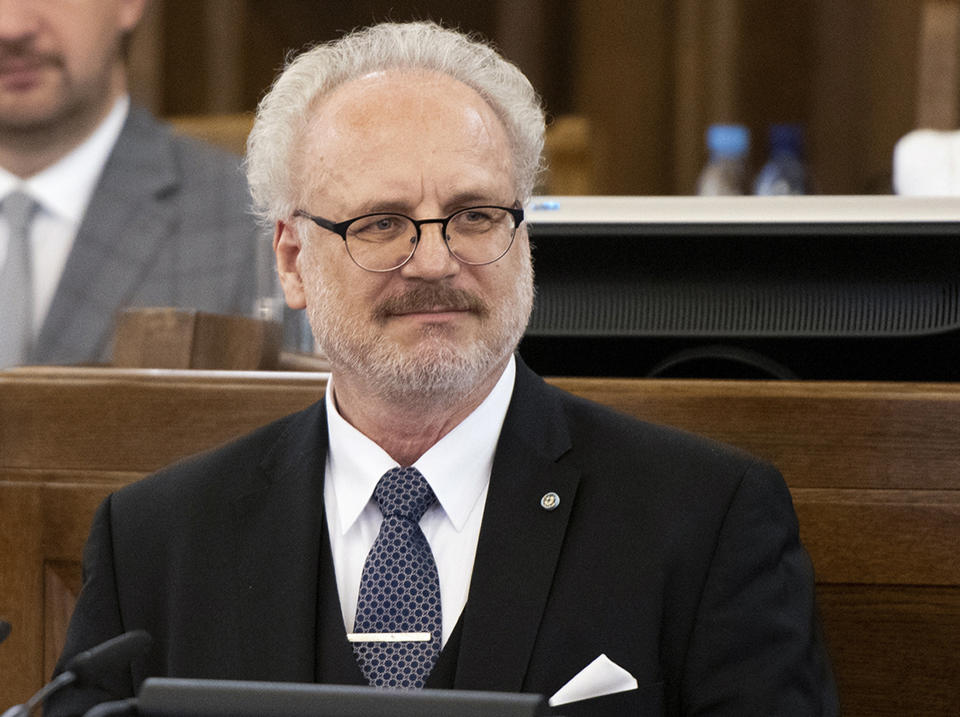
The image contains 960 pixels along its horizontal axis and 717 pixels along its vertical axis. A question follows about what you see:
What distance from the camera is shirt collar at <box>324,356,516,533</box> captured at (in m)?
1.16

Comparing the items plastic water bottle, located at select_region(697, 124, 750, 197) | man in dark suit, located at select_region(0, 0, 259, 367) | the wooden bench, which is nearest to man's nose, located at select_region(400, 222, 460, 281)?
the wooden bench

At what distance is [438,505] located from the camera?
116 cm

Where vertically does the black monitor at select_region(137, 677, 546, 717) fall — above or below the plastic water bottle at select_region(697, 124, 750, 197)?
below

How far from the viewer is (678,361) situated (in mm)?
1419

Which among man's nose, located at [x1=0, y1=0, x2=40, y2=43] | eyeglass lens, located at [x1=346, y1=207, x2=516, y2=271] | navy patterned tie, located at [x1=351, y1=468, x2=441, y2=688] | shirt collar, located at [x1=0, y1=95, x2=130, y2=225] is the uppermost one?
man's nose, located at [x1=0, y1=0, x2=40, y2=43]

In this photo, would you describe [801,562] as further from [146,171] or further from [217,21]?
[217,21]

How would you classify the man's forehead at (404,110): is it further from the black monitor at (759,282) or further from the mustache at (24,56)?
the mustache at (24,56)

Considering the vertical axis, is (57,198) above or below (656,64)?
below

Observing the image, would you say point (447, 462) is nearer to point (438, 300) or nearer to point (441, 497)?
point (441, 497)

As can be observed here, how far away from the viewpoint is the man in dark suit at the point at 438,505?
1.06 meters

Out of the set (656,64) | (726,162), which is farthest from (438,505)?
(656,64)

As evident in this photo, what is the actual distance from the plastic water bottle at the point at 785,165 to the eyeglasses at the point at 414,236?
180cm

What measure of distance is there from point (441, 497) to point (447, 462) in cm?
4

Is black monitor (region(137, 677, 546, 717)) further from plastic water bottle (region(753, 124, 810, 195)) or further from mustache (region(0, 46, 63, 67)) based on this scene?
plastic water bottle (region(753, 124, 810, 195))
